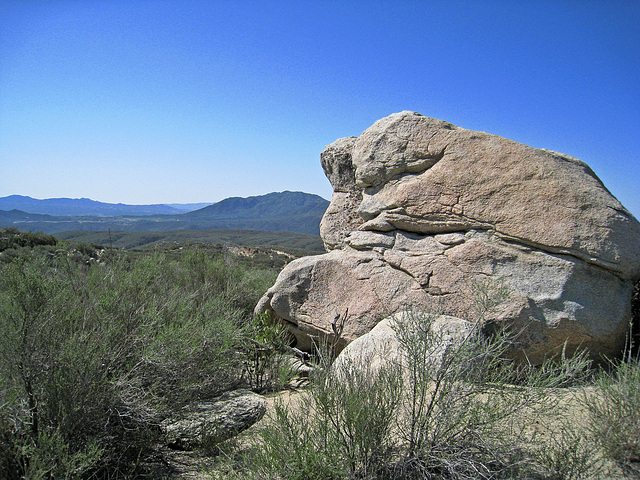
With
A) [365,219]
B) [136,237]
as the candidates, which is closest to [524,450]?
[365,219]

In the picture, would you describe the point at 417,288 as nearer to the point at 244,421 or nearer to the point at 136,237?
the point at 244,421

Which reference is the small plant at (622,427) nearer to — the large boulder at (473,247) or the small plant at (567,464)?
the small plant at (567,464)

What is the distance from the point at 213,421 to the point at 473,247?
4178mm

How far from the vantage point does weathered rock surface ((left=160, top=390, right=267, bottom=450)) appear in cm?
411

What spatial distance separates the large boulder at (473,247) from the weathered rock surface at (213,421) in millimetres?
1317

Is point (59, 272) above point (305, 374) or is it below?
above

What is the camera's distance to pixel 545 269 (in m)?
5.33

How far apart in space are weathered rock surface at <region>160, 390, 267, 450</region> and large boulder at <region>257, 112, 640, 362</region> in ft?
4.32

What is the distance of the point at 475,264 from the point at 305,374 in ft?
10.8

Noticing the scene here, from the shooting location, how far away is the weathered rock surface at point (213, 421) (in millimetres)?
4113

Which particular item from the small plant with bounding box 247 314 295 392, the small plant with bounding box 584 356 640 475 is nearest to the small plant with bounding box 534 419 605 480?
the small plant with bounding box 584 356 640 475

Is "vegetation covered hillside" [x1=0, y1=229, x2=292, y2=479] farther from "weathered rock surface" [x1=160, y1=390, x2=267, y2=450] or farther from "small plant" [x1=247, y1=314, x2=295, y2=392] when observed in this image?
"small plant" [x1=247, y1=314, x2=295, y2=392]

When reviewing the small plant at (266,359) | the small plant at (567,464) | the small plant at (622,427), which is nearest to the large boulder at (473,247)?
the small plant at (266,359)

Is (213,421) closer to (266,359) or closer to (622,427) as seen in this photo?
(266,359)
